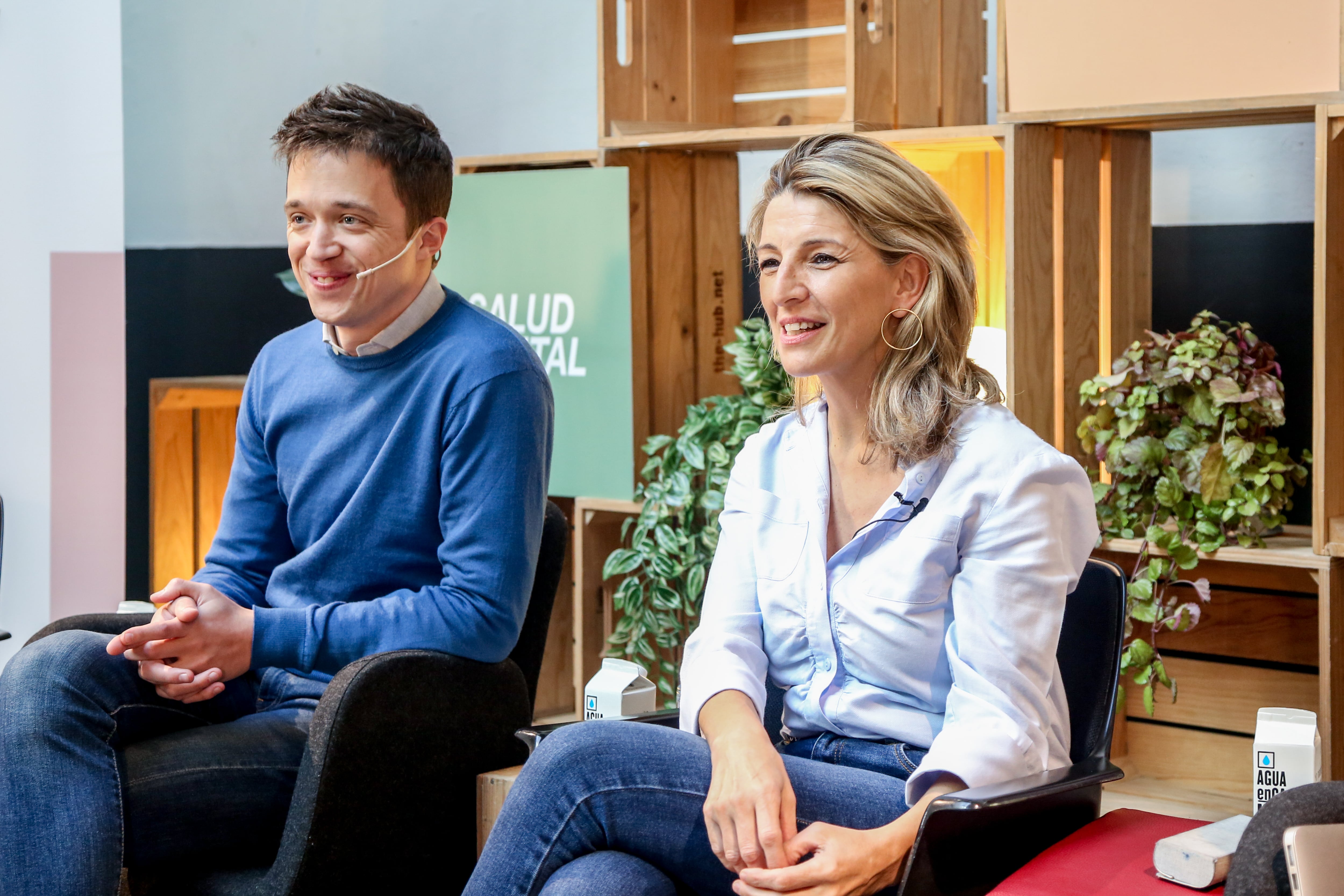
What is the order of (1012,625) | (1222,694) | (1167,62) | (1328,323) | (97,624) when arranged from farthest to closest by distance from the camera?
(1222,694) < (1167,62) < (1328,323) < (97,624) < (1012,625)

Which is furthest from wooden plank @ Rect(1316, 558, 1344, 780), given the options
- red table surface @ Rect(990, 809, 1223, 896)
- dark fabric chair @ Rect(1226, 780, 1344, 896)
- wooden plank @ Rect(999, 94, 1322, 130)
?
dark fabric chair @ Rect(1226, 780, 1344, 896)

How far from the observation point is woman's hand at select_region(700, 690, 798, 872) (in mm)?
1457

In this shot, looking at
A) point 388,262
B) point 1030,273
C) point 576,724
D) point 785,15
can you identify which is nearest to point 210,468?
point 785,15

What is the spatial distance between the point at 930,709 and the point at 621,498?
161 centimetres

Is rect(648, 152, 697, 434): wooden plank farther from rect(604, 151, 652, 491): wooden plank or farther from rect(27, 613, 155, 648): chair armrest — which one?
rect(27, 613, 155, 648): chair armrest

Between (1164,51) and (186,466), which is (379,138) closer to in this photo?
(1164,51)

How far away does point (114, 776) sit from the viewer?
1757mm

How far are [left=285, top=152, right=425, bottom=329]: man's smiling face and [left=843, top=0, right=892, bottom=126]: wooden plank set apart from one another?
117 cm

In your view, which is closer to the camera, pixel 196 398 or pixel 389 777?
pixel 389 777

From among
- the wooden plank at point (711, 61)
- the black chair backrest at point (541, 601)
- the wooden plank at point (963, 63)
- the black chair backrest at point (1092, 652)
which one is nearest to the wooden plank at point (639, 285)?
the wooden plank at point (711, 61)

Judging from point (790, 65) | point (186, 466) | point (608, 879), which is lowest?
point (608, 879)

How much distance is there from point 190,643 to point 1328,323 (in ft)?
6.18

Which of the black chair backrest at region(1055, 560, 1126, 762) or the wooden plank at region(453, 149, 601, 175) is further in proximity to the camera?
the wooden plank at region(453, 149, 601, 175)

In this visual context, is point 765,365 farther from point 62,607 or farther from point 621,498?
point 62,607
